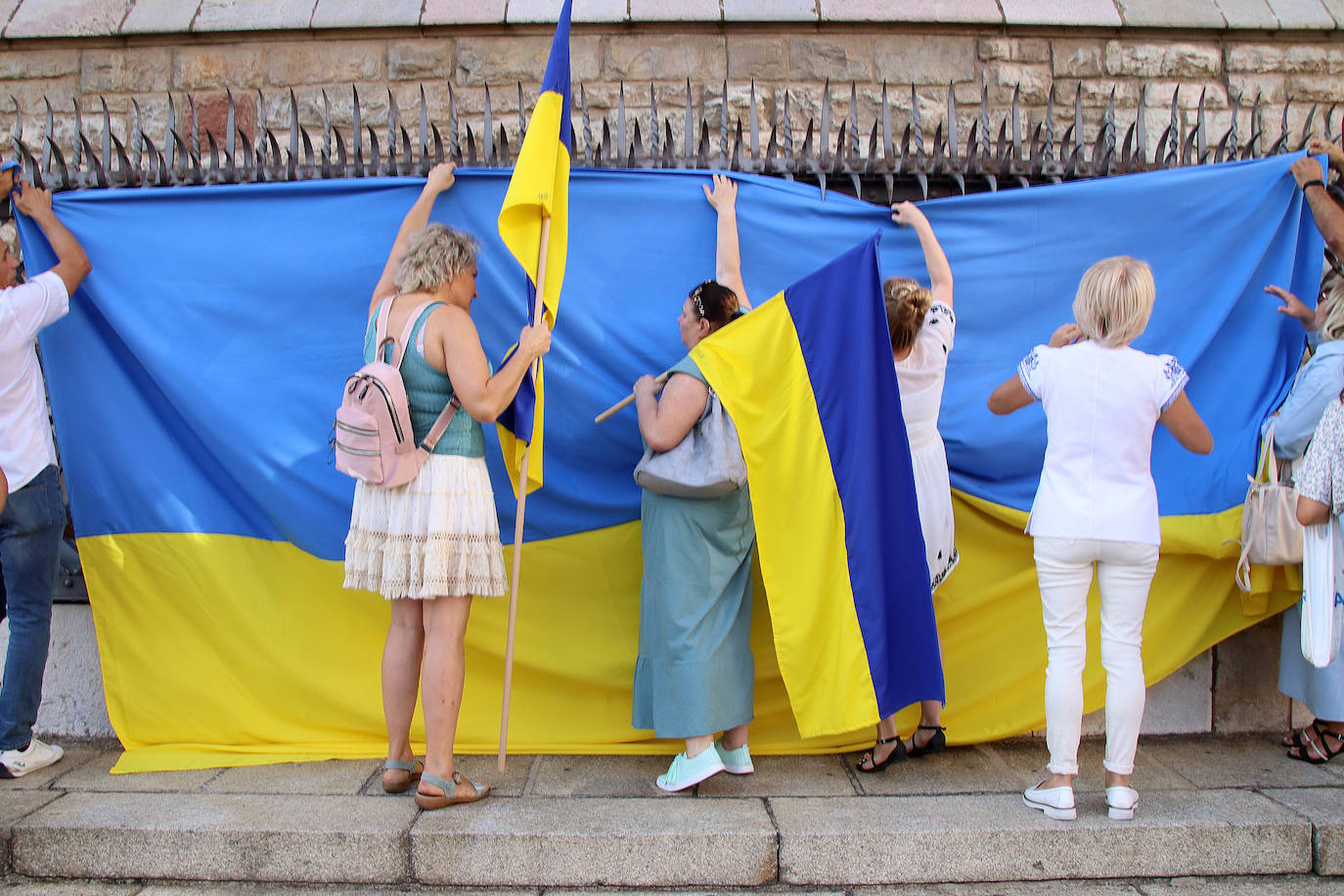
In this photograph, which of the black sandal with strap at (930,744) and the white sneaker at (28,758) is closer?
the white sneaker at (28,758)

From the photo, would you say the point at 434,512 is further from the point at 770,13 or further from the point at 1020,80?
the point at 1020,80

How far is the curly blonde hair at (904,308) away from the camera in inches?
129

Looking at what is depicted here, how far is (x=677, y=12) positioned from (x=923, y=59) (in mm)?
1761

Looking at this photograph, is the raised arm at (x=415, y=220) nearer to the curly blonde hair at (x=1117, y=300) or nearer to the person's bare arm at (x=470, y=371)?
the person's bare arm at (x=470, y=371)

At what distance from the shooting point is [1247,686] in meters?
3.87

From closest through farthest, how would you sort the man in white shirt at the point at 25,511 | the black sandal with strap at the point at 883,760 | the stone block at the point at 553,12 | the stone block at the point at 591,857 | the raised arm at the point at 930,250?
the stone block at the point at 591,857 → the man in white shirt at the point at 25,511 → the black sandal with strap at the point at 883,760 → the raised arm at the point at 930,250 → the stone block at the point at 553,12

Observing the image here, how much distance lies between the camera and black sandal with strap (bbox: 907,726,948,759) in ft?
11.5

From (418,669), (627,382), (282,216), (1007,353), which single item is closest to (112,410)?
(282,216)

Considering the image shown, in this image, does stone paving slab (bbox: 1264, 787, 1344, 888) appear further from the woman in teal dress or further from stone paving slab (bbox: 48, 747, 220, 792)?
stone paving slab (bbox: 48, 747, 220, 792)

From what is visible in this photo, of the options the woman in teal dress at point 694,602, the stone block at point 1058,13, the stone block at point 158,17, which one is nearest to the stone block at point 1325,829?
the woman in teal dress at point 694,602

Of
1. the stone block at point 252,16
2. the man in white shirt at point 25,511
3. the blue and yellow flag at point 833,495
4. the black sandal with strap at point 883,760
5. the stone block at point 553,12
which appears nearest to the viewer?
the blue and yellow flag at point 833,495

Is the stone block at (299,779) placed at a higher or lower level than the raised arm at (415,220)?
lower

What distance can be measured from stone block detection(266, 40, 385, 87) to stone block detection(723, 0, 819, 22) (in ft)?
8.09

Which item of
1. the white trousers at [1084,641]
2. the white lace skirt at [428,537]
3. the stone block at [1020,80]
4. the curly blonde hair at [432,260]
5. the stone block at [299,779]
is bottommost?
the stone block at [299,779]
